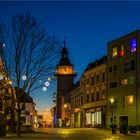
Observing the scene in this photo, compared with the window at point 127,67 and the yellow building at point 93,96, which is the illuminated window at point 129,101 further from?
the yellow building at point 93,96

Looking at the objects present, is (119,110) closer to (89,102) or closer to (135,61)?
(135,61)

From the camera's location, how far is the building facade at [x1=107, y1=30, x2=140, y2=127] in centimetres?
7262

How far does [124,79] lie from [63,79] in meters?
71.2

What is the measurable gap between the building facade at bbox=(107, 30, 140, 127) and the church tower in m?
59.0

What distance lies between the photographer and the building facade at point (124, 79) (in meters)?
72.6

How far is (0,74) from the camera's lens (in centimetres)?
4697

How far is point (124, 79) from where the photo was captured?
77.1m

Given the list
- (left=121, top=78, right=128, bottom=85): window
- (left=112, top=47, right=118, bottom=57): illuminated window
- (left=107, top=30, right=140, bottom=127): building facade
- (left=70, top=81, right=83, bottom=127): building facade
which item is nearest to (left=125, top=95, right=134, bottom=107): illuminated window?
(left=107, top=30, right=140, bottom=127): building facade

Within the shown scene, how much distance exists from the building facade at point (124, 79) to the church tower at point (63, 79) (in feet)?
194

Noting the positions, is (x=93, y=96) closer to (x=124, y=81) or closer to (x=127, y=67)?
(x=124, y=81)

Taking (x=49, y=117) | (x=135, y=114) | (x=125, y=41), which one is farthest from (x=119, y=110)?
(x=49, y=117)

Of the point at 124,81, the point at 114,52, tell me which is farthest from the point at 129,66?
the point at 114,52

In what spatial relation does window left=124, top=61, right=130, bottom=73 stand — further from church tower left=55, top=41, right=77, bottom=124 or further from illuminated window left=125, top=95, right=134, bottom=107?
church tower left=55, top=41, right=77, bottom=124

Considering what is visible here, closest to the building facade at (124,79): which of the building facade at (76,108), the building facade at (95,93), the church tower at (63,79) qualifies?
the building facade at (95,93)
